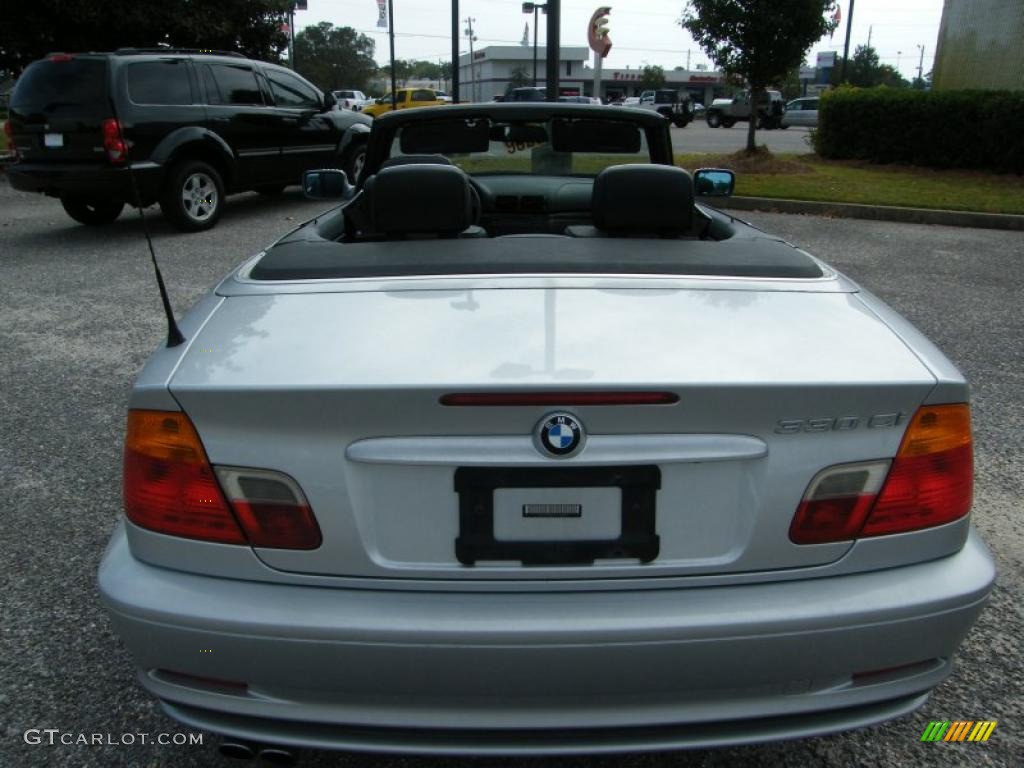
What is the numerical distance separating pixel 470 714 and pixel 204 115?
9327mm

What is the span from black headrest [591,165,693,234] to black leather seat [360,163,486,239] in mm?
421

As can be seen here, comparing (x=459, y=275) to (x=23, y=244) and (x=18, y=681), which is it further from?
(x=23, y=244)

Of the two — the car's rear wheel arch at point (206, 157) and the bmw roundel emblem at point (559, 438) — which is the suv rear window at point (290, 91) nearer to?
the car's rear wheel arch at point (206, 157)

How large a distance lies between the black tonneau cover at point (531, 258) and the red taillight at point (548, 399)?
0.61m

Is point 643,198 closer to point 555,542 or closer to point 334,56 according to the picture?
point 555,542

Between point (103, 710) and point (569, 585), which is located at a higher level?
point (569, 585)

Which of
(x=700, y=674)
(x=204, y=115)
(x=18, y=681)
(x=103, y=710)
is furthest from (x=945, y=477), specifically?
(x=204, y=115)

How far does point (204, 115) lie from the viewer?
9.47 m

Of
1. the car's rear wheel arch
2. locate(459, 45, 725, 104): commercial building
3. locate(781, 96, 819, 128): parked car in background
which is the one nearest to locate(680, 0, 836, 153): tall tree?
the car's rear wheel arch

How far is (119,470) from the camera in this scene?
3.63 meters

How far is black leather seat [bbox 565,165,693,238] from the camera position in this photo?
2482 millimetres

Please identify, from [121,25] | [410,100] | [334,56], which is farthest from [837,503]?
[334,56]

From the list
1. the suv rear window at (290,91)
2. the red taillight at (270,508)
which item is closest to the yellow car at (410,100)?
the suv rear window at (290,91)

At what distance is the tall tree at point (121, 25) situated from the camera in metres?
15.5
